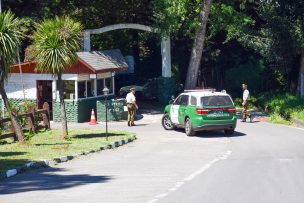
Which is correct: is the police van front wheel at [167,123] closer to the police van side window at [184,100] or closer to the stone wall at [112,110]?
the police van side window at [184,100]

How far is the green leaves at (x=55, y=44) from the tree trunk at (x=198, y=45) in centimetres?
1480

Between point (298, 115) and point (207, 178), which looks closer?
point (207, 178)

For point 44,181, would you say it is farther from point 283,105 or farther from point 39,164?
point 283,105

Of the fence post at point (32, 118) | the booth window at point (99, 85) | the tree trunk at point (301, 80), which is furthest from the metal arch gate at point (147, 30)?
the fence post at point (32, 118)

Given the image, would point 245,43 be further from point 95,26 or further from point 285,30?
point 95,26

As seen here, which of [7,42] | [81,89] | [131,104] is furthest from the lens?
[81,89]

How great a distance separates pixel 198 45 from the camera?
127ft

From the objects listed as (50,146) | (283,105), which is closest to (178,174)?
(50,146)

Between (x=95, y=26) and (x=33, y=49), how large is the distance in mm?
24561

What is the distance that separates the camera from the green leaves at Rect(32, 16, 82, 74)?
2367 centimetres

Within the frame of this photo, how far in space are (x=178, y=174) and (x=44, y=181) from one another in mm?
3378

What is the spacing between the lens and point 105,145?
74.6ft

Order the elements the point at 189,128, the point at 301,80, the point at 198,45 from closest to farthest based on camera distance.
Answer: the point at 189,128
the point at 301,80
the point at 198,45

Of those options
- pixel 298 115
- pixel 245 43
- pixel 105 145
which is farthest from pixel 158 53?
pixel 105 145
